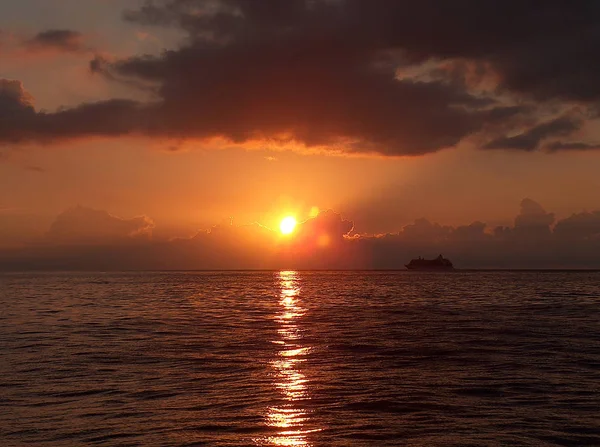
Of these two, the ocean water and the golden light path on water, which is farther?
the ocean water

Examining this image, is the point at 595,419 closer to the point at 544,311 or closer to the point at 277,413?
the point at 277,413

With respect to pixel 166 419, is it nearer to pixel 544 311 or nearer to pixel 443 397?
pixel 443 397

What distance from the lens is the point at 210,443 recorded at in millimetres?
16984

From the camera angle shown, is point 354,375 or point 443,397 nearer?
point 443,397

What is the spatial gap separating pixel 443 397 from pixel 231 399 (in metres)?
8.03

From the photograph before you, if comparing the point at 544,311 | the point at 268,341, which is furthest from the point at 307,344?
the point at 544,311

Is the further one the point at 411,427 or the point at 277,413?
the point at 277,413

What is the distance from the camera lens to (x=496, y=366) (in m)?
29.5

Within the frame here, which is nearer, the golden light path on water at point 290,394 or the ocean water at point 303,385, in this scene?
the golden light path on water at point 290,394

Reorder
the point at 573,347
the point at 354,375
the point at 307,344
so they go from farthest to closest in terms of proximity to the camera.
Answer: the point at 307,344 → the point at 573,347 → the point at 354,375

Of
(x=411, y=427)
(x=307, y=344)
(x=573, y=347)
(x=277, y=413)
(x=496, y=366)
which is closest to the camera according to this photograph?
(x=411, y=427)

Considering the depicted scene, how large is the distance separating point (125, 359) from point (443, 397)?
59.2 ft

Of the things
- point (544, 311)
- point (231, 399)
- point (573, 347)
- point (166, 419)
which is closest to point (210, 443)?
point (166, 419)

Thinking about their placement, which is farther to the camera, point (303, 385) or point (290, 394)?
point (303, 385)
